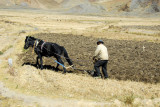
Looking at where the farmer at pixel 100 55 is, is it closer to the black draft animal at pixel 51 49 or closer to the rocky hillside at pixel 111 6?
the black draft animal at pixel 51 49

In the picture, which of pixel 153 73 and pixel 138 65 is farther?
pixel 138 65

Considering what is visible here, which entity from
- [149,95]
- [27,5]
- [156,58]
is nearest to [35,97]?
[149,95]

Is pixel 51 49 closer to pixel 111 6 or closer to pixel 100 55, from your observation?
pixel 100 55

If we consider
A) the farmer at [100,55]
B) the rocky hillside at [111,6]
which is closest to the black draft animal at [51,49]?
the farmer at [100,55]

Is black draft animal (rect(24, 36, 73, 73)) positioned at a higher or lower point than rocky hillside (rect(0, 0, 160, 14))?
lower

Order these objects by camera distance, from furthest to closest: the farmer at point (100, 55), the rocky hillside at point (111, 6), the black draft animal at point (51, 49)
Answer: the rocky hillside at point (111, 6)
the black draft animal at point (51, 49)
the farmer at point (100, 55)

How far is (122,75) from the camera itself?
11758 millimetres

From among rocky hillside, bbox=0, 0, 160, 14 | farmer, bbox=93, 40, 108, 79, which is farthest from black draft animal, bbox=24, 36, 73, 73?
rocky hillside, bbox=0, 0, 160, 14

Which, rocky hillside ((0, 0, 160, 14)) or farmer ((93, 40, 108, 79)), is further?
rocky hillside ((0, 0, 160, 14))

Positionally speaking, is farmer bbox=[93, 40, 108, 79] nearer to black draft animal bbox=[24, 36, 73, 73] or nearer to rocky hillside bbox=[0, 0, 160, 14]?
black draft animal bbox=[24, 36, 73, 73]

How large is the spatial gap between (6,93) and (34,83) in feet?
4.81

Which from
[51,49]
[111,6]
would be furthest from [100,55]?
[111,6]

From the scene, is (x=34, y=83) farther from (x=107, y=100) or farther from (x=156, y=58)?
(x=156, y=58)

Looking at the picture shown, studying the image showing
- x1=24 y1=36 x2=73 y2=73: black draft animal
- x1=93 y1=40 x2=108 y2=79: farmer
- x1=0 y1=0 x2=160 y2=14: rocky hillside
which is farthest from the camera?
x1=0 y1=0 x2=160 y2=14: rocky hillside
